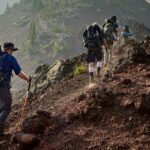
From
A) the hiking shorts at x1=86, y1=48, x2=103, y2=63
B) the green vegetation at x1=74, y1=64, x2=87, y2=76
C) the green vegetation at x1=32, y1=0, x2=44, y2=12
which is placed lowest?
the green vegetation at x1=74, y1=64, x2=87, y2=76

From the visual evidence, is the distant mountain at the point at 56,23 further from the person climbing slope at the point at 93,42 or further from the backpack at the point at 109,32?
the person climbing slope at the point at 93,42

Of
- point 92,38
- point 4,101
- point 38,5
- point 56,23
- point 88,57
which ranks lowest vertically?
point 4,101

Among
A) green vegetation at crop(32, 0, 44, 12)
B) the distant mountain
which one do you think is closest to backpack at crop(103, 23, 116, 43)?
the distant mountain

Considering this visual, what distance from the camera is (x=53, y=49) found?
338 feet

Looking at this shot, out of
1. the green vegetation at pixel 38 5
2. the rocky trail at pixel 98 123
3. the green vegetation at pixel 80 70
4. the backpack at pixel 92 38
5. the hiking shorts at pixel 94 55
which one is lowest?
the rocky trail at pixel 98 123

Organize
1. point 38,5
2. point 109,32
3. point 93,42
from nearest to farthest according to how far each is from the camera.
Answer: point 93,42, point 109,32, point 38,5

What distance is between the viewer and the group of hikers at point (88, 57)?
1081 centimetres

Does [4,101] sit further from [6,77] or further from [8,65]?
[8,65]

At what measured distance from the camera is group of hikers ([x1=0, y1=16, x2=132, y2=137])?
1081 centimetres

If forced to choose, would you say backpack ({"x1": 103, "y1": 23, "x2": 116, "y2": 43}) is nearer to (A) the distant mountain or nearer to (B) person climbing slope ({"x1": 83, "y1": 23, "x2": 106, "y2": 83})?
(B) person climbing slope ({"x1": 83, "y1": 23, "x2": 106, "y2": 83})

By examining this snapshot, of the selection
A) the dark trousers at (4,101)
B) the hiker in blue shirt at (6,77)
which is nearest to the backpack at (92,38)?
the hiker in blue shirt at (6,77)

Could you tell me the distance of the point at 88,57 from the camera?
16.4 m

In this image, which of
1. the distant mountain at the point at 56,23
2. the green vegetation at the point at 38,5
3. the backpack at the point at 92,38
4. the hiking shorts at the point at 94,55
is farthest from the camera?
the green vegetation at the point at 38,5

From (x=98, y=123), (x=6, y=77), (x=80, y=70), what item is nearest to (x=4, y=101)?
(x=6, y=77)
